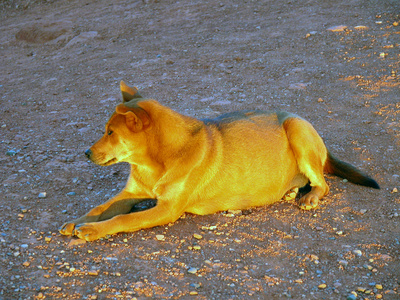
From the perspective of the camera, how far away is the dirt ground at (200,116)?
187 inches

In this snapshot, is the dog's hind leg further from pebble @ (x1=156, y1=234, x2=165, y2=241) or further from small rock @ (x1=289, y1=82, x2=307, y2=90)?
small rock @ (x1=289, y1=82, x2=307, y2=90)

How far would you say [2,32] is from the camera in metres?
14.9

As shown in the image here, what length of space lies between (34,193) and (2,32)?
10.1 metres

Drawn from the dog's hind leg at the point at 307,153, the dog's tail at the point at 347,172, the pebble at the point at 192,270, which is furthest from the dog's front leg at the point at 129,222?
the dog's tail at the point at 347,172

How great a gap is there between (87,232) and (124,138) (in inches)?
41.4

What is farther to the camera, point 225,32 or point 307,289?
point 225,32

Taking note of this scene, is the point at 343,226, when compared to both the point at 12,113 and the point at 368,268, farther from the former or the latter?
the point at 12,113

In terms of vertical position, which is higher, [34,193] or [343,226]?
[34,193]

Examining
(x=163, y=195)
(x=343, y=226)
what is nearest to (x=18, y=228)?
(x=163, y=195)

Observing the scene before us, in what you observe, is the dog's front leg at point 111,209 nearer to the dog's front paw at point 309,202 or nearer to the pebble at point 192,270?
the pebble at point 192,270

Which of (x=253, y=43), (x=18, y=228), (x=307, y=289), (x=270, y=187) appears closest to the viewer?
(x=307, y=289)

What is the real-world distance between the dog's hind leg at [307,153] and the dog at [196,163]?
0.01 metres

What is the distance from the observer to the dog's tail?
636cm

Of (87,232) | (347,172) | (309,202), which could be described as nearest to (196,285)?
(87,232)
